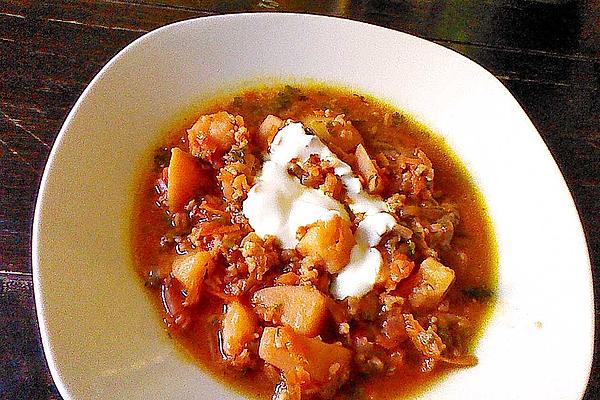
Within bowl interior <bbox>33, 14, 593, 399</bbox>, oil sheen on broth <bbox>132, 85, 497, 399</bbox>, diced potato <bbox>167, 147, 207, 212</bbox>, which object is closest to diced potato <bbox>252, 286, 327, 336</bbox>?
oil sheen on broth <bbox>132, 85, 497, 399</bbox>

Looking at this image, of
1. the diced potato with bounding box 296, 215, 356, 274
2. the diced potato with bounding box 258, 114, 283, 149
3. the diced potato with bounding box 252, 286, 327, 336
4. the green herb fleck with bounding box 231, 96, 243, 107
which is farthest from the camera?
the green herb fleck with bounding box 231, 96, 243, 107

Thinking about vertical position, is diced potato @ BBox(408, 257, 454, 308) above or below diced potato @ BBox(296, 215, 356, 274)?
below

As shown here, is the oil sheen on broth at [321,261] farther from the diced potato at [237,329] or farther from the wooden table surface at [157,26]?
the wooden table surface at [157,26]

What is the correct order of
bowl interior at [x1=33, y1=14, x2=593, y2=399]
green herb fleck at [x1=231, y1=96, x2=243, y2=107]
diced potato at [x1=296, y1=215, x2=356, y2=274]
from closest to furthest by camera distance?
bowl interior at [x1=33, y1=14, x2=593, y2=399] < diced potato at [x1=296, y1=215, x2=356, y2=274] < green herb fleck at [x1=231, y1=96, x2=243, y2=107]

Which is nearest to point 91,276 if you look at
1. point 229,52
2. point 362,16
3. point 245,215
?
point 245,215

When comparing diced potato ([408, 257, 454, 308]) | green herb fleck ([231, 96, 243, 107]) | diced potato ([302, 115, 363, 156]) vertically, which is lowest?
diced potato ([408, 257, 454, 308])

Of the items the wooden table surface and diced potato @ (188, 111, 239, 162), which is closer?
the wooden table surface

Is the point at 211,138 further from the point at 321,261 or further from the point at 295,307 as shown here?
the point at 295,307

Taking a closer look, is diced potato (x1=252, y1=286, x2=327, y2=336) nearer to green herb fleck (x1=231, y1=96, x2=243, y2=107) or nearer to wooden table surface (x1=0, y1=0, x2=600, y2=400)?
wooden table surface (x1=0, y1=0, x2=600, y2=400)
